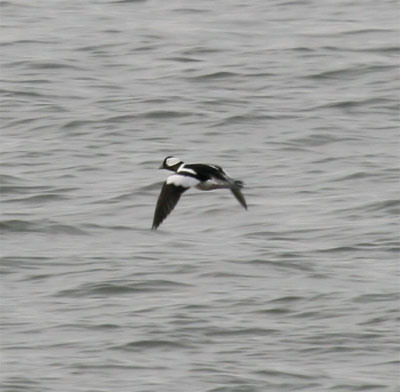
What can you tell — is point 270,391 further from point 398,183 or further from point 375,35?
point 375,35

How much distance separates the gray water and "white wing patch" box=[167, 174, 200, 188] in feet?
3.36

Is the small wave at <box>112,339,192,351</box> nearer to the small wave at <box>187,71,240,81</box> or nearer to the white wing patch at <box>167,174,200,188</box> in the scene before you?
the white wing patch at <box>167,174,200,188</box>

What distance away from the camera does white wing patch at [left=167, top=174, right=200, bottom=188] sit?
9.59 metres

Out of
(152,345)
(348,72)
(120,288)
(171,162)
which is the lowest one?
(348,72)

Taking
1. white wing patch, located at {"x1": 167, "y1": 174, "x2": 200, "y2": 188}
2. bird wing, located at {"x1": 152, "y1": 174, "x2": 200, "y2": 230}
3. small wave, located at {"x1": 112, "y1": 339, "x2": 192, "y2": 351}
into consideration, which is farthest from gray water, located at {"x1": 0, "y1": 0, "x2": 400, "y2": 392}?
white wing patch, located at {"x1": 167, "y1": 174, "x2": 200, "y2": 188}

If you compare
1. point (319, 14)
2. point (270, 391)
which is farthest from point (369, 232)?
point (319, 14)

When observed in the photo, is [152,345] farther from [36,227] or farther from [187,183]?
[36,227]

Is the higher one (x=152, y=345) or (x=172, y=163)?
(x=172, y=163)

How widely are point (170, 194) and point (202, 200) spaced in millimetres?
3452

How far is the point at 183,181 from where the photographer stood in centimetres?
967

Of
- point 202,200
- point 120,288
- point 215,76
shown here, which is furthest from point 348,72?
point 120,288

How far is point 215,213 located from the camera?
12734mm

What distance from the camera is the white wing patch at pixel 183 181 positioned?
9.59 meters

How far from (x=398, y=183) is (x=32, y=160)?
132 inches
